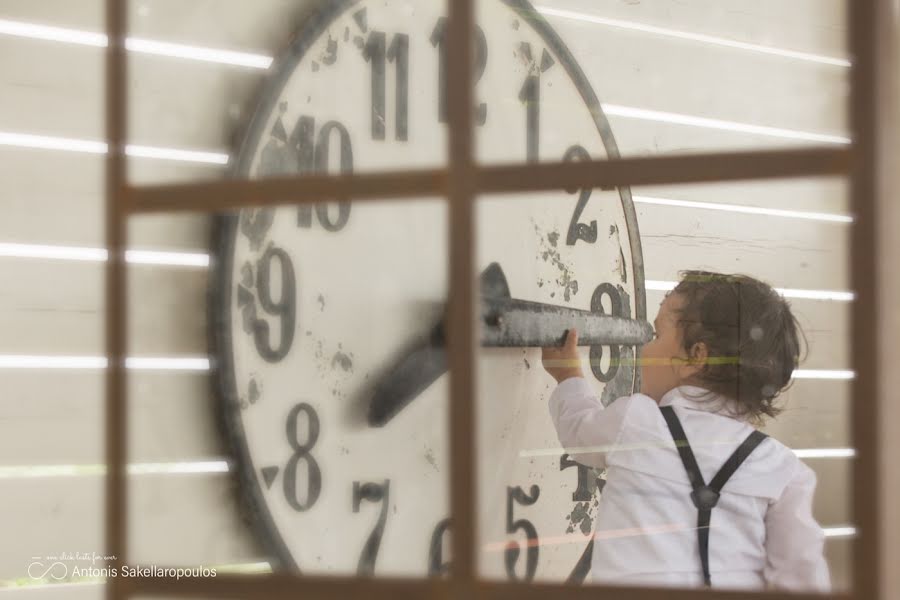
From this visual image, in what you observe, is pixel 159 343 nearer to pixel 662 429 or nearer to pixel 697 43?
pixel 662 429

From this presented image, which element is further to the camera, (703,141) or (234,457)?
(234,457)

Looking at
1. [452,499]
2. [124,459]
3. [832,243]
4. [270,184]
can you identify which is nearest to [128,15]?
[270,184]

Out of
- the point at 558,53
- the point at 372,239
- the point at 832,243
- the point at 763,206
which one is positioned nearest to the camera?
the point at 832,243

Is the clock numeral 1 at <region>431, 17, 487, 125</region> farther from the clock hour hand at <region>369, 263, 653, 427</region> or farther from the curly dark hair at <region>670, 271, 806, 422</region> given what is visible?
the curly dark hair at <region>670, 271, 806, 422</region>

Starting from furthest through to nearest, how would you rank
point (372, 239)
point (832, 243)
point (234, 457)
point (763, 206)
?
1. point (234, 457)
2. point (372, 239)
3. point (763, 206)
4. point (832, 243)

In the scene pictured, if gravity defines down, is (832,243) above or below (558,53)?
below

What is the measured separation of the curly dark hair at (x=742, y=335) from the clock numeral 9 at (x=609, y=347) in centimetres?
10

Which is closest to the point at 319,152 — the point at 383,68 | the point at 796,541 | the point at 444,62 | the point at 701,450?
the point at 383,68

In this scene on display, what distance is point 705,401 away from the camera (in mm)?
978

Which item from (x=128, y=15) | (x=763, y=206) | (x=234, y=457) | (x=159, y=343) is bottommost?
(x=234, y=457)

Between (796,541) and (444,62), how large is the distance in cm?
48

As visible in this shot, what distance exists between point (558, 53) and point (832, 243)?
1.82 feet

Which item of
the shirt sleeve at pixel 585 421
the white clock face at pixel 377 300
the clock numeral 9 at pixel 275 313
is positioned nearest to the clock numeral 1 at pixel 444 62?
the white clock face at pixel 377 300

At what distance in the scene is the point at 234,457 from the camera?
3.52 feet
